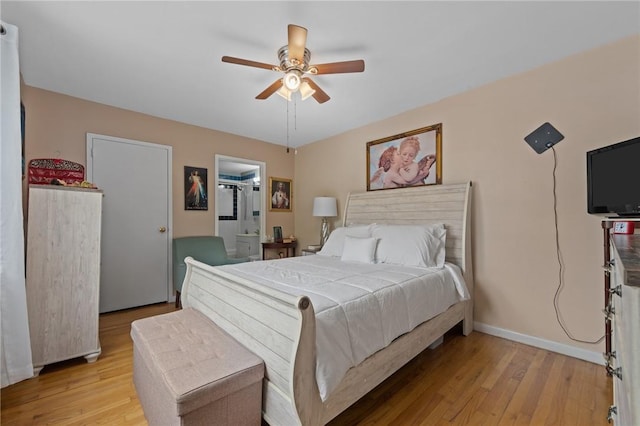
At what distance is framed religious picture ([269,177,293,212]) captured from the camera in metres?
4.73

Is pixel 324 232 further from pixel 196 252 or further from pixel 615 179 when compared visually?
pixel 615 179

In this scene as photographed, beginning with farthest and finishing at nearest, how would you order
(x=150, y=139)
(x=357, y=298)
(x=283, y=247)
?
(x=283, y=247)
(x=150, y=139)
(x=357, y=298)

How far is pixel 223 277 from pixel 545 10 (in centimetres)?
274

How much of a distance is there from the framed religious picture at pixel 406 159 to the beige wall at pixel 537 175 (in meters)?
0.12

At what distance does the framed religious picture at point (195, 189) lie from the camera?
3.81 metres

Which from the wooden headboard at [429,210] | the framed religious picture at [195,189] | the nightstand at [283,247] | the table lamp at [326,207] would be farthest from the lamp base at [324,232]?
the framed religious picture at [195,189]

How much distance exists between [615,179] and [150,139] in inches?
181

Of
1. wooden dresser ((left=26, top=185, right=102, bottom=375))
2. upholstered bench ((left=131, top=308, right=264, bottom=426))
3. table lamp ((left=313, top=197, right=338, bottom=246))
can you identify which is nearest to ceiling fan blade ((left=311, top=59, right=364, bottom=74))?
upholstered bench ((left=131, top=308, right=264, bottom=426))

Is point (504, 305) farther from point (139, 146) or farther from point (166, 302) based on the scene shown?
point (139, 146)

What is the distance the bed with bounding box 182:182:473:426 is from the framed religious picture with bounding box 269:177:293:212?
8.35 feet

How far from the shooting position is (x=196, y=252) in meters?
3.60

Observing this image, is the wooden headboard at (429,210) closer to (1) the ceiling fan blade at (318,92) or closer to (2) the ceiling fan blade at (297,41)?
(1) the ceiling fan blade at (318,92)

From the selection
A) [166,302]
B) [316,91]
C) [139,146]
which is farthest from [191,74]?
[166,302]

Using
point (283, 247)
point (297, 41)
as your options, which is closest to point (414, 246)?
point (297, 41)
